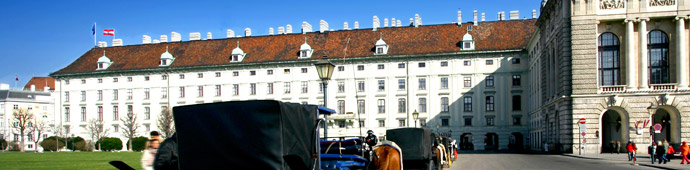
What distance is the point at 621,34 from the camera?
2076 inches

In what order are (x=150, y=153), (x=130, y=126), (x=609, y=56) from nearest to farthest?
(x=150, y=153), (x=609, y=56), (x=130, y=126)

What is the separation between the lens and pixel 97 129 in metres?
94.9

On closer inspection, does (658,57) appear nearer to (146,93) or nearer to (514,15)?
(514,15)

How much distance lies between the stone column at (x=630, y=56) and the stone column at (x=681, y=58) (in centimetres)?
290

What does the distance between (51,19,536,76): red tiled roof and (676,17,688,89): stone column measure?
29.9 m

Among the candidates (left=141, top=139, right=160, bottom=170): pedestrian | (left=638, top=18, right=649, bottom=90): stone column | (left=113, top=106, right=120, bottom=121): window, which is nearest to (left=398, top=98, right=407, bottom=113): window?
(left=638, top=18, right=649, bottom=90): stone column

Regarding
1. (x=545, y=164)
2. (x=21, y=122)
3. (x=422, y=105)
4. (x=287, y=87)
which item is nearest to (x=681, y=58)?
(x=545, y=164)

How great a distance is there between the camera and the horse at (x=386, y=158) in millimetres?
14812

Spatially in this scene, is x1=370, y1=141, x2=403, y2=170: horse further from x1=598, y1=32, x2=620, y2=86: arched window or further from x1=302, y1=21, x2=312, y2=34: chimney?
x1=302, y1=21, x2=312, y2=34: chimney

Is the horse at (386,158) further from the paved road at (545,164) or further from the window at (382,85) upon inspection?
the window at (382,85)

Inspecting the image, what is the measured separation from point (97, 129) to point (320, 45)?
104ft

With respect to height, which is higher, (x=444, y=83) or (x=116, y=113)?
(x=444, y=83)

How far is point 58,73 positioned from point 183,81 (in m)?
19.6

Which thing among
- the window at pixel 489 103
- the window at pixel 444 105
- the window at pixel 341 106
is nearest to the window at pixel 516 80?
the window at pixel 489 103
